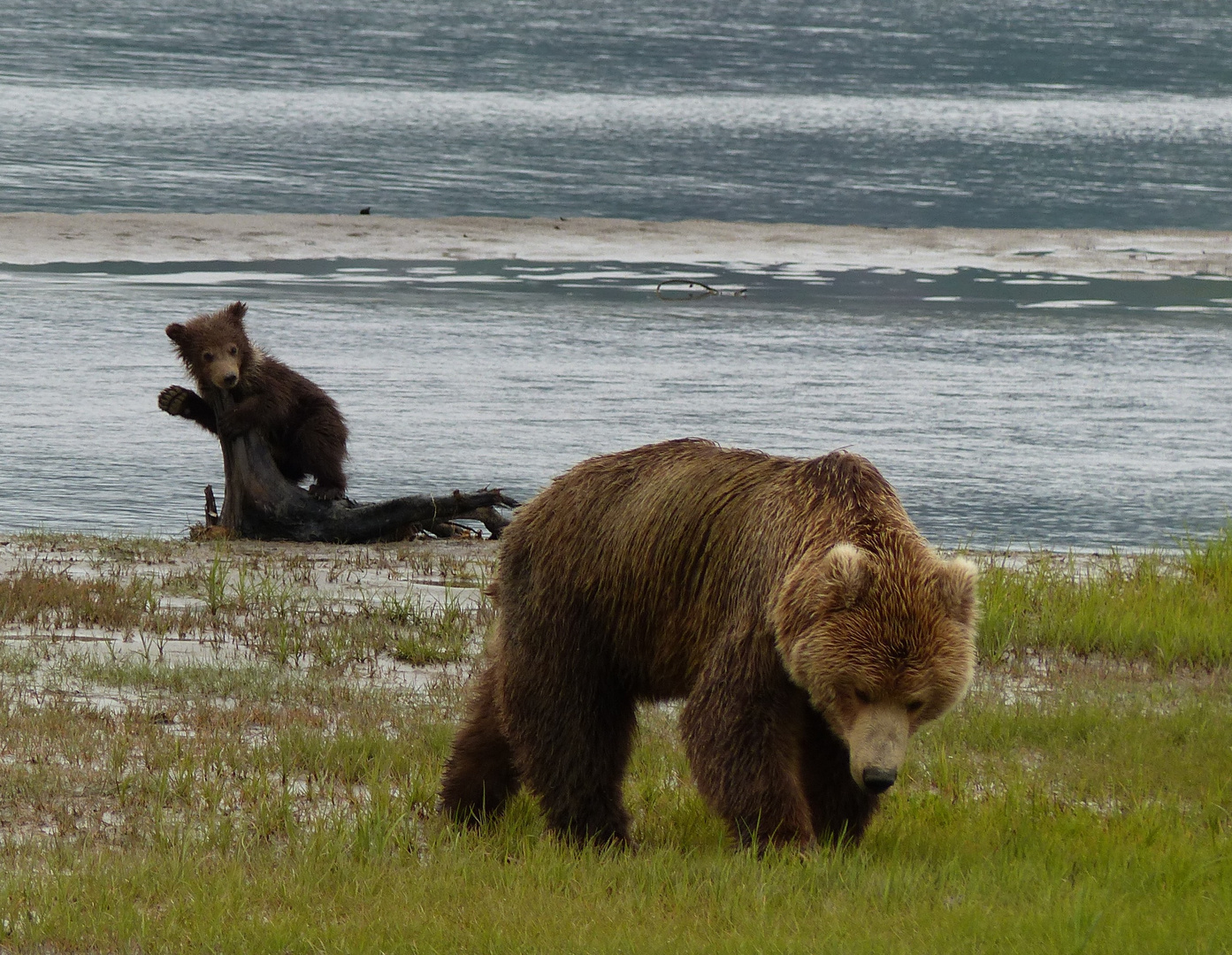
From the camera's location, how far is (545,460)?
44.5 feet

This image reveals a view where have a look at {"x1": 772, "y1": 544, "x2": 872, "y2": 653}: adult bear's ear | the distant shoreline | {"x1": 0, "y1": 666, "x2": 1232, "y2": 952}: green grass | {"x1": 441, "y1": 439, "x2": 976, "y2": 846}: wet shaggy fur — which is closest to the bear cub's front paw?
{"x1": 0, "y1": 666, "x2": 1232, "y2": 952}: green grass

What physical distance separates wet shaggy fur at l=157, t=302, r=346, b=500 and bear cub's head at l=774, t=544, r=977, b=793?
7.06 metres

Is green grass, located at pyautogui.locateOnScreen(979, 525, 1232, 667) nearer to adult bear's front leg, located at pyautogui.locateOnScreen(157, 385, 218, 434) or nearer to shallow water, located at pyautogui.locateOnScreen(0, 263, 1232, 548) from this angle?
shallow water, located at pyautogui.locateOnScreen(0, 263, 1232, 548)

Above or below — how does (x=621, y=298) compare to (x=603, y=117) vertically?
below

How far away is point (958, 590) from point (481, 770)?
5.87 feet

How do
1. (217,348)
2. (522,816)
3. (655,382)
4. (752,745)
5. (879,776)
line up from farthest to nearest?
1. (655,382)
2. (217,348)
3. (522,816)
4. (752,745)
5. (879,776)

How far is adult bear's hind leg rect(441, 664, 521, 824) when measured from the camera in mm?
5680

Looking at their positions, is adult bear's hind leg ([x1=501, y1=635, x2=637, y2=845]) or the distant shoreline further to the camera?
the distant shoreline

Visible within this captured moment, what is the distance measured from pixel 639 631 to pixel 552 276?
775 inches

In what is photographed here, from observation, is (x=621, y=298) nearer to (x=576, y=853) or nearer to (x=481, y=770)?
(x=481, y=770)

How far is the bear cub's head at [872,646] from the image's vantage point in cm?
455

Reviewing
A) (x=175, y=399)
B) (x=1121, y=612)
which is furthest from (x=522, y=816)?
(x=175, y=399)

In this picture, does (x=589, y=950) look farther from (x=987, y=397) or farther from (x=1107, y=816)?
(x=987, y=397)

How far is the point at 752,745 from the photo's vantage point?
4793mm
